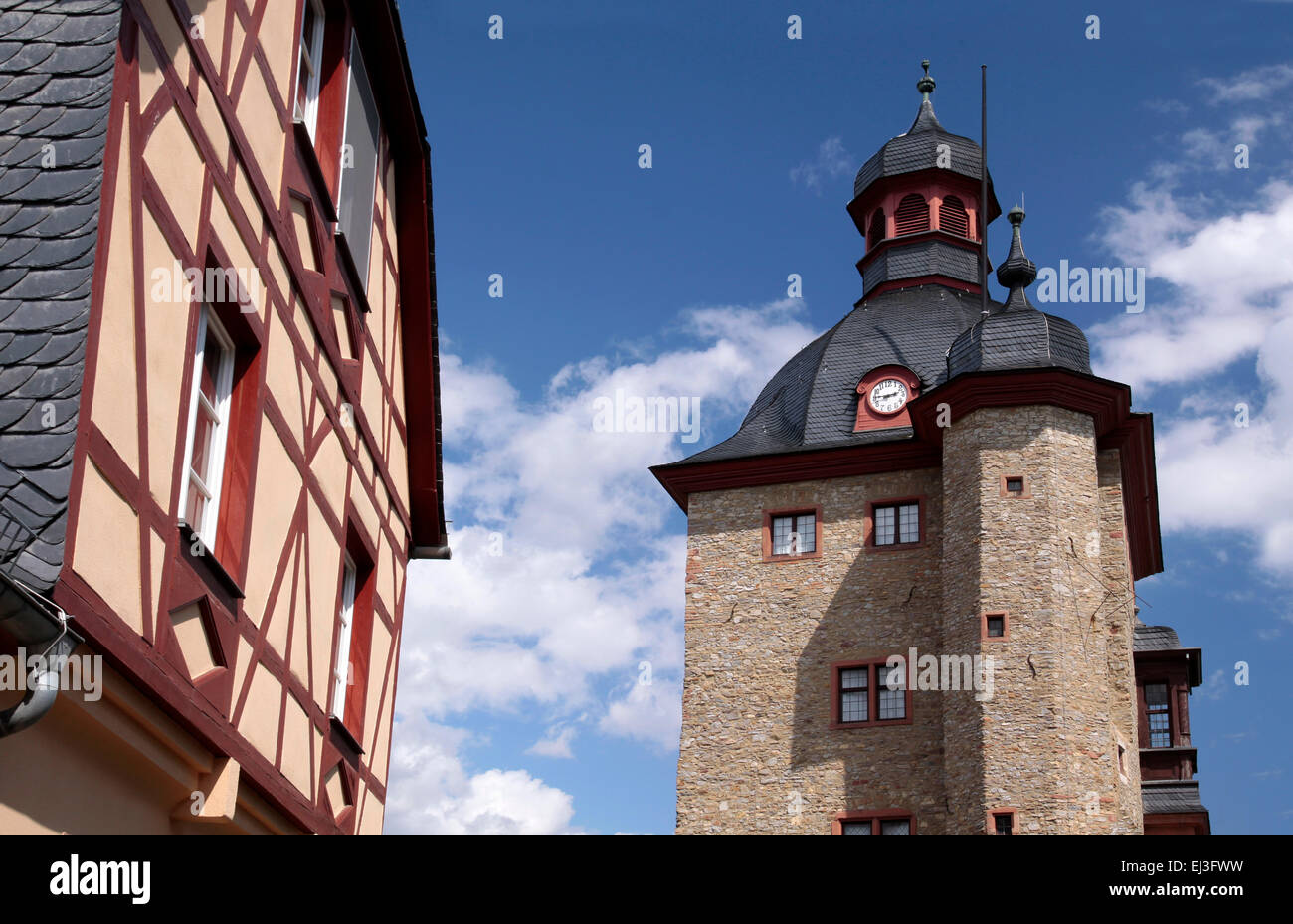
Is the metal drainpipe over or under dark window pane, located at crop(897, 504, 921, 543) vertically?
under

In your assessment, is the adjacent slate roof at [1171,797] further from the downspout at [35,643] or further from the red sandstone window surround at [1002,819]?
the downspout at [35,643]

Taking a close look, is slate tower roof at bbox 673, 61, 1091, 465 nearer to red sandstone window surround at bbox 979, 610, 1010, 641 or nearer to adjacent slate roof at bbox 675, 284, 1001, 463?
adjacent slate roof at bbox 675, 284, 1001, 463

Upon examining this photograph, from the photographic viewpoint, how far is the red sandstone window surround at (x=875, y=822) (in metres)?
29.5

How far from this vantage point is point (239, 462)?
8.45 metres

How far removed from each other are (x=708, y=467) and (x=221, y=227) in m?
27.0

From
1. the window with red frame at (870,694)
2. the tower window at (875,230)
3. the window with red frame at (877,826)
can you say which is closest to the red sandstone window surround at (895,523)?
the window with red frame at (870,694)

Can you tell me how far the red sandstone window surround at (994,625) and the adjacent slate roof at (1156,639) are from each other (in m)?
9.92

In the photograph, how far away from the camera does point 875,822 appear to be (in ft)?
97.5

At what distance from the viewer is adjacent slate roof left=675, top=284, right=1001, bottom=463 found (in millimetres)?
34719

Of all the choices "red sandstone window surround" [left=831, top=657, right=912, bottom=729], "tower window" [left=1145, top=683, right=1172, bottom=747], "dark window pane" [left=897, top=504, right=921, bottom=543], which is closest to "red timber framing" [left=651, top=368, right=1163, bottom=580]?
"dark window pane" [left=897, top=504, right=921, bottom=543]

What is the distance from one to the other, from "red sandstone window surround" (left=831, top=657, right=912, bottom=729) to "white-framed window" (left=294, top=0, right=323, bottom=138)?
2242 cm
